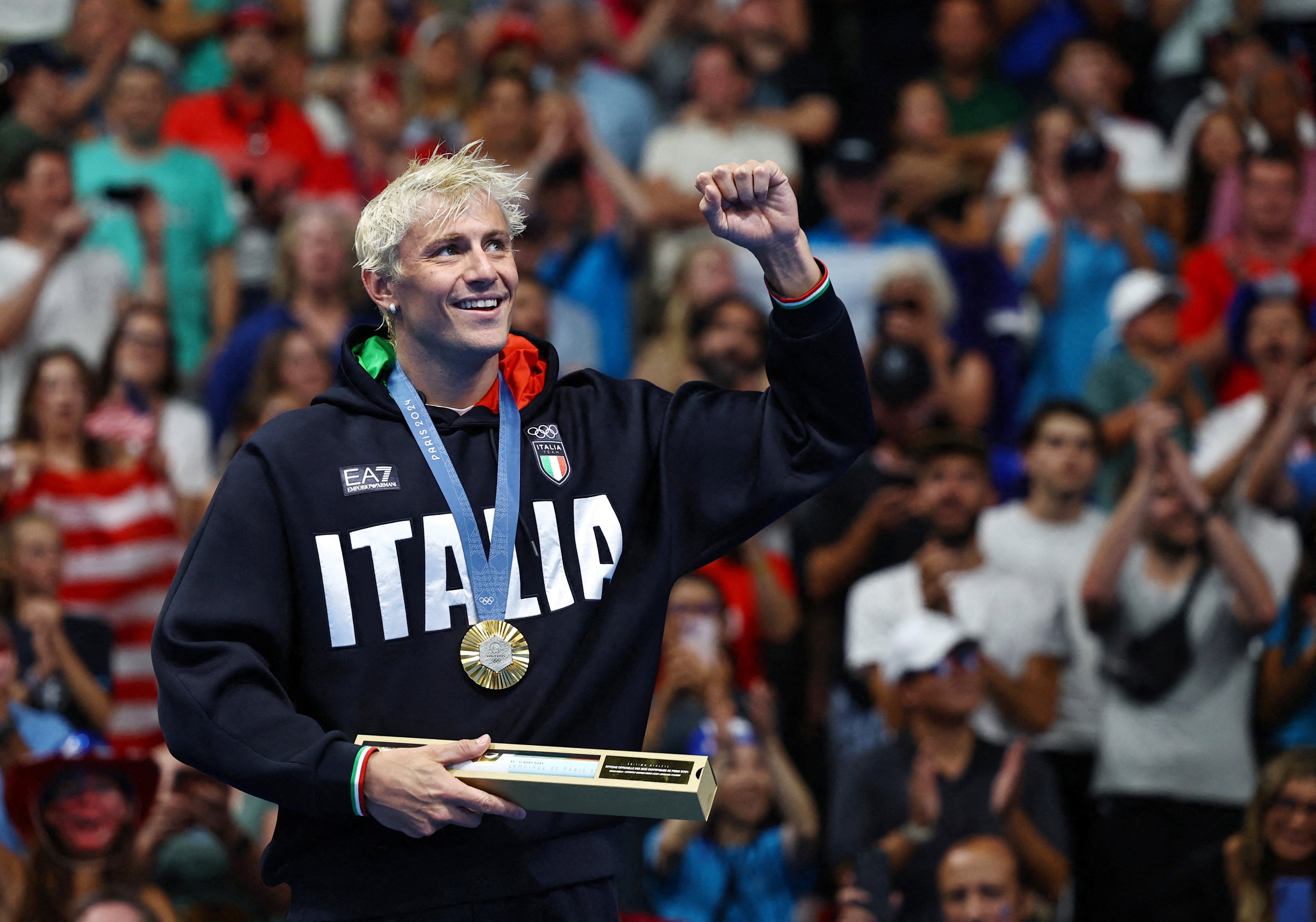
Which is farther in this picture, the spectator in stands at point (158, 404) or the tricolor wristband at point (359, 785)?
the spectator in stands at point (158, 404)

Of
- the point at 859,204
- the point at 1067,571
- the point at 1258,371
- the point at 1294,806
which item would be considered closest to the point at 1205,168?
the point at 1258,371

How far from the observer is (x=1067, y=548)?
6.09m

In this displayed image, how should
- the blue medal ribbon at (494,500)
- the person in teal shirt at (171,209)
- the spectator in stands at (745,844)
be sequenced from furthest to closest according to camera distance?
the person in teal shirt at (171,209) < the spectator in stands at (745,844) < the blue medal ribbon at (494,500)

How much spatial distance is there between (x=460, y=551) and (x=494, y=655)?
0.19 metres

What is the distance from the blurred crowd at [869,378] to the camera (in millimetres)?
5449

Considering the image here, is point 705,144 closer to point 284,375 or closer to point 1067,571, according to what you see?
point 284,375

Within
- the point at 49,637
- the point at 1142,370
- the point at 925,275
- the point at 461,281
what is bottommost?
the point at 49,637

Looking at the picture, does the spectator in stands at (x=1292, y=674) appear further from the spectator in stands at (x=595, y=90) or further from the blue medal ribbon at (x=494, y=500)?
the spectator in stands at (x=595, y=90)

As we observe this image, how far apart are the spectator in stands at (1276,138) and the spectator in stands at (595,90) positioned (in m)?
2.91

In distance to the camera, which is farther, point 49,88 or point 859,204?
point 49,88

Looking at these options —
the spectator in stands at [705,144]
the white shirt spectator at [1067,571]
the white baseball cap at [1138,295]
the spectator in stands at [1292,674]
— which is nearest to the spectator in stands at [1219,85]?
the white baseball cap at [1138,295]

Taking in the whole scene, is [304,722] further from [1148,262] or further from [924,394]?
[1148,262]

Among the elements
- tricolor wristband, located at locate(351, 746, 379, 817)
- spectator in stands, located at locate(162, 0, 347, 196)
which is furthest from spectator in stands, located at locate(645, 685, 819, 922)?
spectator in stands, located at locate(162, 0, 347, 196)

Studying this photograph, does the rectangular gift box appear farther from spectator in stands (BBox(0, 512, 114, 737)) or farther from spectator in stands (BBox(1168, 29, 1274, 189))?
spectator in stands (BBox(1168, 29, 1274, 189))
